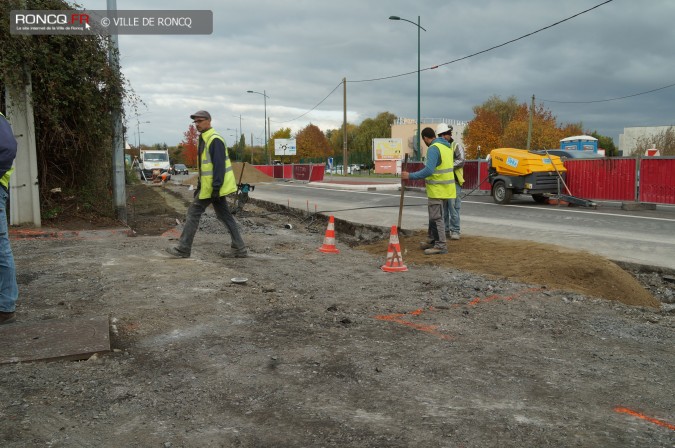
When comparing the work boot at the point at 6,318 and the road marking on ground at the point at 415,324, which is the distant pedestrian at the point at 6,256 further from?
the road marking on ground at the point at 415,324

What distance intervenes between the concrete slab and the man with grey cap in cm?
280

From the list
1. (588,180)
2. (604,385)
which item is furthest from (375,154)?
(604,385)

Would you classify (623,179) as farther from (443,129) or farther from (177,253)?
(177,253)

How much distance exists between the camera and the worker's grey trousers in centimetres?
721

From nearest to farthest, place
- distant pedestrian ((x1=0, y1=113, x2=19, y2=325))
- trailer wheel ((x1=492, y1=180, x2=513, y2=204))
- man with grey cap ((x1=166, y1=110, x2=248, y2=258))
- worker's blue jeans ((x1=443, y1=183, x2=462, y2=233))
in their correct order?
distant pedestrian ((x1=0, y1=113, x2=19, y2=325)) → man with grey cap ((x1=166, y1=110, x2=248, y2=258)) → worker's blue jeans ((x1=443, y1=183, x2=462, y2=233)) → trailer wheel ((x1=492, y1=180, x2=513, y2=204))

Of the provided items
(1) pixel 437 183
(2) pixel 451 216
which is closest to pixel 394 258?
(1) pixel 437 183

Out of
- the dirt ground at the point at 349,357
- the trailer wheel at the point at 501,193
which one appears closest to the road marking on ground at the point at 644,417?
the dirt ground at the point at 349,357

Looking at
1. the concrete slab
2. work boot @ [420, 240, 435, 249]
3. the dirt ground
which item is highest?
work boot @ [420, 240, 435, 249]

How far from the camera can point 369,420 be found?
2.91 m

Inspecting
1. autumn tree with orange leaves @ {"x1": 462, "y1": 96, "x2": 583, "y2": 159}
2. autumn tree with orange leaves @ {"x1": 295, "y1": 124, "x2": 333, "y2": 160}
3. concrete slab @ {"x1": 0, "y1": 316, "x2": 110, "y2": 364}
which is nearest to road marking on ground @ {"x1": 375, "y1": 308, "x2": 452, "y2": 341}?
concrete slab @ {"x1": 0, "y1": 316, "x2": 110, "y2": 364}

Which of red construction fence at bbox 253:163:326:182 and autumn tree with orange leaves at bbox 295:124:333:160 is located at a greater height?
autumn tree with orange leaves at bbox 295:124:333:160

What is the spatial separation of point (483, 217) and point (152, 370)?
443 inches

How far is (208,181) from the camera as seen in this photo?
726 centimetres

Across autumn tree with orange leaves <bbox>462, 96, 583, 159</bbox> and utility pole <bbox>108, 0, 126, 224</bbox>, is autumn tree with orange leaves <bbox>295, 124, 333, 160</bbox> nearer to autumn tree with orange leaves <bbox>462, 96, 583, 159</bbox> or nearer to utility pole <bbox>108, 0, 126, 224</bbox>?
autumn tree with orange leaves <bbox>462, 96, 583, 159</bbox>
